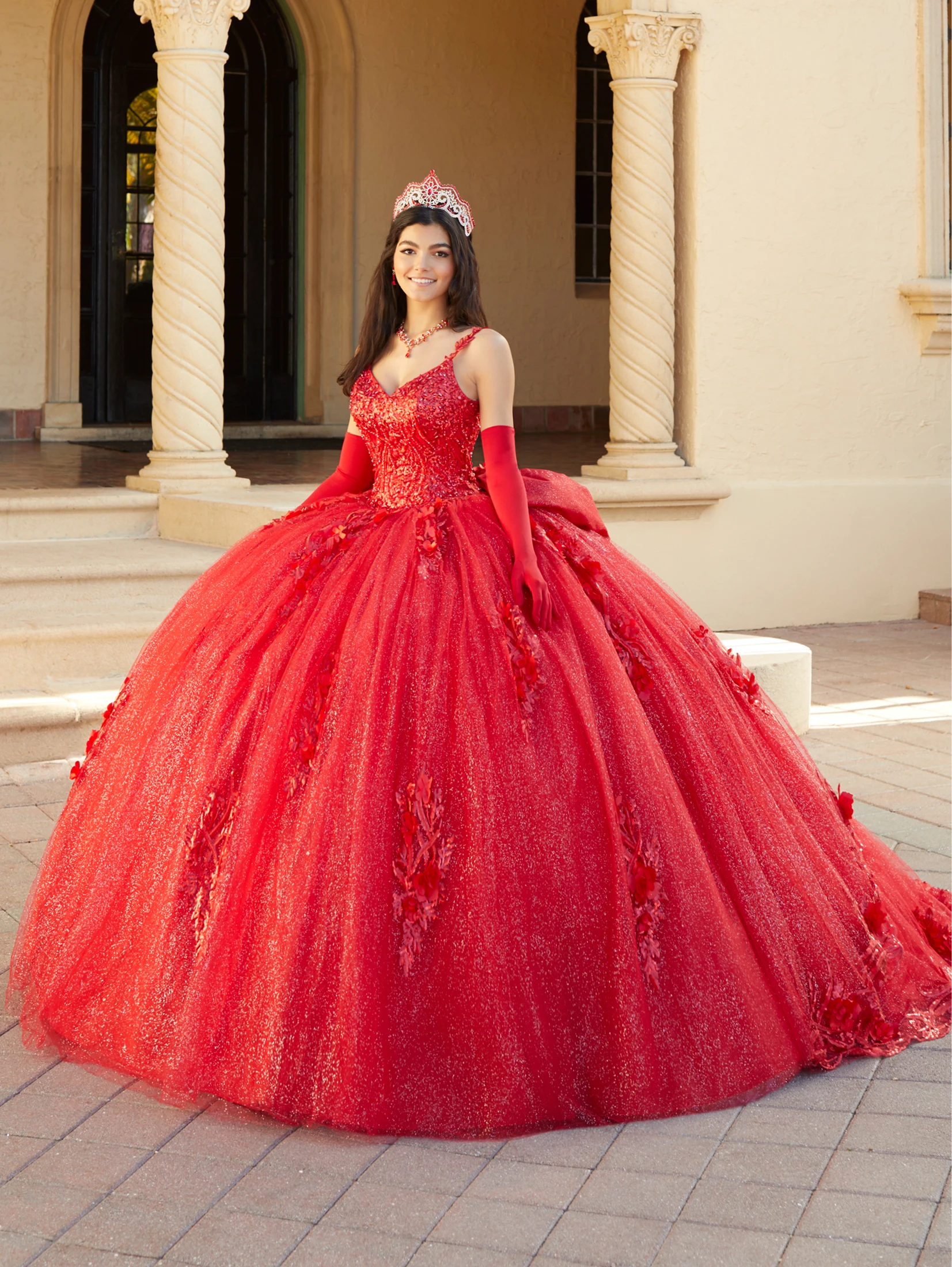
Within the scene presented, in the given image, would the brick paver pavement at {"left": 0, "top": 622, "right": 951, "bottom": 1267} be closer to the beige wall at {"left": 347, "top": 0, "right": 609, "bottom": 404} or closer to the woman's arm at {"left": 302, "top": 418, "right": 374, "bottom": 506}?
the woman's arm at {"left": 302, "top": 418, "right": 374, "bottom": 506}

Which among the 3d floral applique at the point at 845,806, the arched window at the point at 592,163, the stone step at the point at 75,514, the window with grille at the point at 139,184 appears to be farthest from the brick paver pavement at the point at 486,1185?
the arched window at the point at 592,163

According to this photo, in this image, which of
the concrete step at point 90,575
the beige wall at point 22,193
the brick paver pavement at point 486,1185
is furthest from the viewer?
the beige wall at point 22,193

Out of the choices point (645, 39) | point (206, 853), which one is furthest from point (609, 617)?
point (645, 39)

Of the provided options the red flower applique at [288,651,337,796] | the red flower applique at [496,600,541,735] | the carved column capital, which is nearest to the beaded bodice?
the red flower applique at [496,600,541,735]

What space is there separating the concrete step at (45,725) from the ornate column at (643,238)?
334 cm

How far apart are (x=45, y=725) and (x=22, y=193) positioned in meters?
5.75

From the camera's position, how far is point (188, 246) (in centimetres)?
710

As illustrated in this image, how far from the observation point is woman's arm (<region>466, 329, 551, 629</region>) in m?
3.01

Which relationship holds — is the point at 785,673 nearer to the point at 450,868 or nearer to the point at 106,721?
the point at 106,721

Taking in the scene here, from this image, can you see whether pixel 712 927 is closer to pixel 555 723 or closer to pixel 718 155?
pixel 555 723

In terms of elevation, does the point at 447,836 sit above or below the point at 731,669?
below

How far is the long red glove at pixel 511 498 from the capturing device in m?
3.00

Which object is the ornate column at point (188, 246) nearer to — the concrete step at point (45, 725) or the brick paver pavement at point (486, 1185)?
the concrete step at point (45, 725)

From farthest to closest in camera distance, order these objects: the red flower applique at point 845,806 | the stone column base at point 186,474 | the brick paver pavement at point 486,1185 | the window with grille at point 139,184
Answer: the window with grille at point 139,184 → the stone column base at point 186,474 → the red flower applique at point 845,806 → the brick paver pavement at point 486,1185
